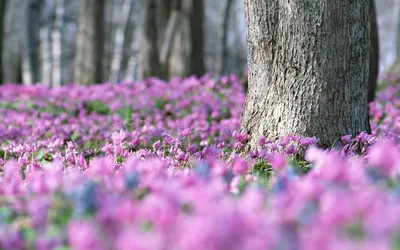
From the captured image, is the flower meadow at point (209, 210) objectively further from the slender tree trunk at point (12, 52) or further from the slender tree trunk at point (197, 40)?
the slender tree trunk at point (12, 52)

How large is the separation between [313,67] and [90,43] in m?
11.0

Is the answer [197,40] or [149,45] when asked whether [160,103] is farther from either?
[197,40]

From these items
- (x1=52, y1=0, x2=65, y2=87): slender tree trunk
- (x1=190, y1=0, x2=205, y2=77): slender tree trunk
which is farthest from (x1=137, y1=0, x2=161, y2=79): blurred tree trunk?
(x1=52, y1=0, x2=65, y2=87): slender tree trunk

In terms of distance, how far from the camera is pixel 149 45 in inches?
592

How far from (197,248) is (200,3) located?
14931mm

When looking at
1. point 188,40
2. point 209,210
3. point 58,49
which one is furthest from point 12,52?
point 209,210

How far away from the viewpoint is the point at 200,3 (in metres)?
16.0

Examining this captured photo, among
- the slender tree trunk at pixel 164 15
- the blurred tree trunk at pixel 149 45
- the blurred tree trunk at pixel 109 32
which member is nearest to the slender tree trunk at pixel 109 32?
the blurred tree trunk at pixel 109 32

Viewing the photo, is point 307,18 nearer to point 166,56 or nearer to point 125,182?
point 125,182

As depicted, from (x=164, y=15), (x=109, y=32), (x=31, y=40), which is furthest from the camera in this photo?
(x=109, y=32)

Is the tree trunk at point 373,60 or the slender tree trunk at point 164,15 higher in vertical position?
the slender tree trunk at point 164,15

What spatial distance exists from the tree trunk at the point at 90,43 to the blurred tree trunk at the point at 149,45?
109 centimetres

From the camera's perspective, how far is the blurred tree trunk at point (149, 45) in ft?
49.0

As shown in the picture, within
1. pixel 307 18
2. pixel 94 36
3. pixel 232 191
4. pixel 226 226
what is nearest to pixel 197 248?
pixel 226 226
